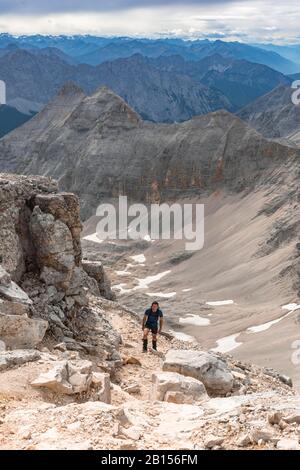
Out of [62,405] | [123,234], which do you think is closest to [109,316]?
[62,405]

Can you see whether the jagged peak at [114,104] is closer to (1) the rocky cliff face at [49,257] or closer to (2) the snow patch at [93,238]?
(2) the snow patch at [93,238]

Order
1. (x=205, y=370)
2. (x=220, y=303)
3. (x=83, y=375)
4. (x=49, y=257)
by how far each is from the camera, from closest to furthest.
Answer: (x=83, y=375) → (x=205, y=370) → (x=49, y=257) → (x=220, y=303)

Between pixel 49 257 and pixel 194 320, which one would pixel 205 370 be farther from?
pixel 194 320

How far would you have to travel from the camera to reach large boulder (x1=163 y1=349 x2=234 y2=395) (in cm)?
1809

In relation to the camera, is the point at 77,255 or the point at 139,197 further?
the point at 139,197

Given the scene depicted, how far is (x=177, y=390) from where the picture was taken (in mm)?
15609

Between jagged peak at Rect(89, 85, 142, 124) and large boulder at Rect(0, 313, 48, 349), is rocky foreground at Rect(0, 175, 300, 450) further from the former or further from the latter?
jagged peak at Rect(89, 85, 142, 124)

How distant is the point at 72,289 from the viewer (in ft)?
78.0

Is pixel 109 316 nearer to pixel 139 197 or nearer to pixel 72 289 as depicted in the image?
pixel 72 289

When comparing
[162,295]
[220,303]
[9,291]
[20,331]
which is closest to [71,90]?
[162,295]

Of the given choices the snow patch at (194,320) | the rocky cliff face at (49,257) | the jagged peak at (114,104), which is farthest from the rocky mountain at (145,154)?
the rocky cliff face at (49,257)

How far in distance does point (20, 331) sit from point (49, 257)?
18.8ft
